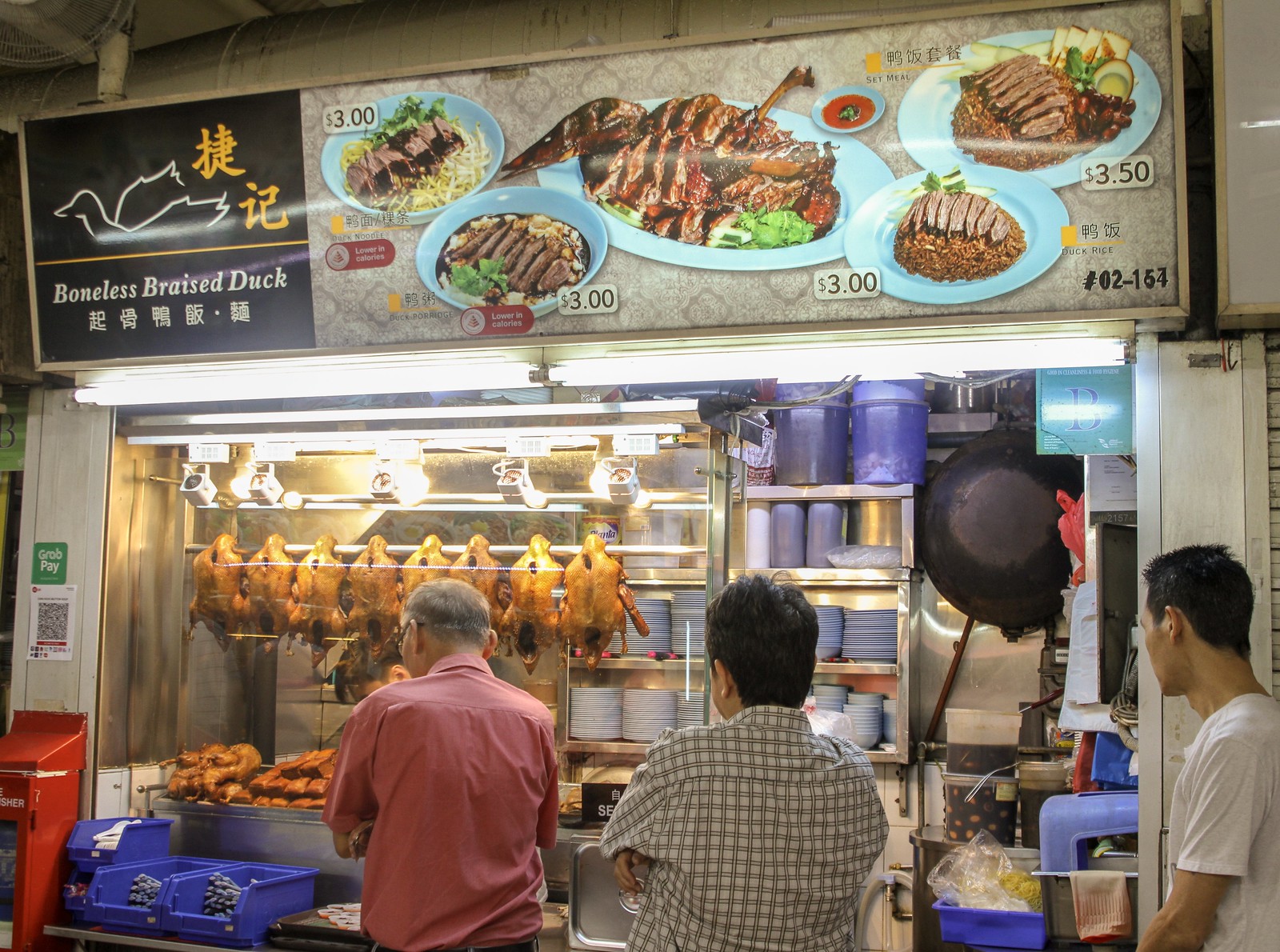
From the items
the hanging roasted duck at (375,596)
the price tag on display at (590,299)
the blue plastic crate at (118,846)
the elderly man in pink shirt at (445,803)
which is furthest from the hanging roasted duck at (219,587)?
the price tag on display at (590,299)

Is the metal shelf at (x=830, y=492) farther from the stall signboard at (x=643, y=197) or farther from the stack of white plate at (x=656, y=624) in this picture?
the stall signboard at (x=643, y=197)

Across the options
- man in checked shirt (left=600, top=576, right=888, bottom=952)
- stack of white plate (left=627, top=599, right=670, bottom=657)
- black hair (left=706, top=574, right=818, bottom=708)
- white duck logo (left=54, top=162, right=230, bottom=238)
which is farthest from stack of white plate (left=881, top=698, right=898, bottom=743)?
white duck logo (left=54, top=162, right=230, bottom=238)

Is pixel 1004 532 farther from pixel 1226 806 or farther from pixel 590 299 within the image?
pixel 1226 806

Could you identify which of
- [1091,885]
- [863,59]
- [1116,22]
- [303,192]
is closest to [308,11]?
[303,192]

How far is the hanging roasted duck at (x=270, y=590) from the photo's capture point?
5.81 m

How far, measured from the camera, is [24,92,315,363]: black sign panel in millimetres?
4586

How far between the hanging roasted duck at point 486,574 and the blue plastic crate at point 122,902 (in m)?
1.62

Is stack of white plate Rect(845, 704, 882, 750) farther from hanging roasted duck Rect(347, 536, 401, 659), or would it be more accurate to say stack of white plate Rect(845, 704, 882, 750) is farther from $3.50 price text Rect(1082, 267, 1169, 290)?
$3.50 price text Rect(1082, 267, 1169, 290)

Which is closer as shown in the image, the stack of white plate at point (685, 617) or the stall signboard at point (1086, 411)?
the stall signboard at point (1086, 411)

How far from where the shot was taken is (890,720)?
7.03m

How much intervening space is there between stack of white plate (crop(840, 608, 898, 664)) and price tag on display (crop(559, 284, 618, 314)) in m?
3.54

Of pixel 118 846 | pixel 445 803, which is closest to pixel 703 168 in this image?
pixel 445 803

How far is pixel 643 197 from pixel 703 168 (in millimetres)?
237

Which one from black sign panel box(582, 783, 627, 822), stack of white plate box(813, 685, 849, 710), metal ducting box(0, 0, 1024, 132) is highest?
metal ducting box(0, 0, 1024, 132)
